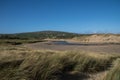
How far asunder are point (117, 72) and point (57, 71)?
1.82m

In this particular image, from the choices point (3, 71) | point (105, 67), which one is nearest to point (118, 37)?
point (105, 67)

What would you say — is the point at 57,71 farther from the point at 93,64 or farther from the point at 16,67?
the point at 93,64

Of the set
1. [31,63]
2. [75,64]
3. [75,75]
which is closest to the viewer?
[31,63]

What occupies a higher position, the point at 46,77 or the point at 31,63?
the point at 31,63

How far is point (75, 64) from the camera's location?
6.81 m

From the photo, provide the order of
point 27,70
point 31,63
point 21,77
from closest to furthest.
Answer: point 21,77 → point 27,70 → point 31,63

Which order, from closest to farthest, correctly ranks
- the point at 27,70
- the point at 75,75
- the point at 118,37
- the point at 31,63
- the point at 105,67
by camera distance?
1. the point at 27,70
2. the point at 31,63
3. the point at 75,75
4. the point at 105,67
5. the point at 118,37

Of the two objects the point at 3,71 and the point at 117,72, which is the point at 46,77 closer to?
the point at 3,71

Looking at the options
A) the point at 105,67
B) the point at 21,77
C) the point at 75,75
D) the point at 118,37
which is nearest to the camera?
the point at 21,77

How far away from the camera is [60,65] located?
20.0ft

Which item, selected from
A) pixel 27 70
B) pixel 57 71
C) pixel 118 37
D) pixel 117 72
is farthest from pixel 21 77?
pixel 118 37

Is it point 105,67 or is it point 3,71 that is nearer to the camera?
point 3,71

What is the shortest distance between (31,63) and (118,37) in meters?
56.5

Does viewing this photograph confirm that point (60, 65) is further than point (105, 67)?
No
